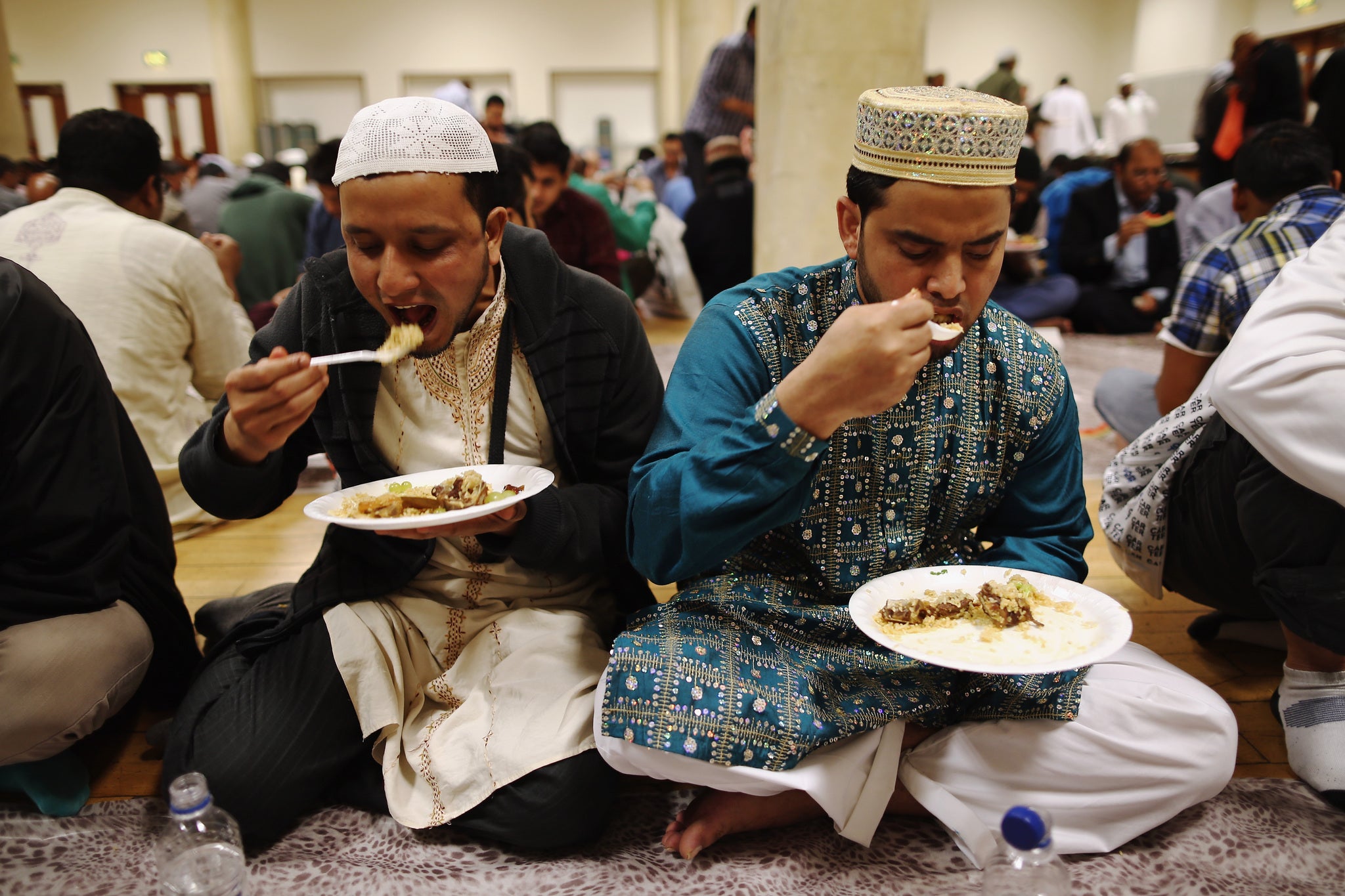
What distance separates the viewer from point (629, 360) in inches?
72.1

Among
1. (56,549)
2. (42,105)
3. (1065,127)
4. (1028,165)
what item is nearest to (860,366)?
(56,549)

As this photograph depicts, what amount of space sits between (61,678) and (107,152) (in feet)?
6.18

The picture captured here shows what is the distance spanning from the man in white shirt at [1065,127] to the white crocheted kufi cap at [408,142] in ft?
34.8

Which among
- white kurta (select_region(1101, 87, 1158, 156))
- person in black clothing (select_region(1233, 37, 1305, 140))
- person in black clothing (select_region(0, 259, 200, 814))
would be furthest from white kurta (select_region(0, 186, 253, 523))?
white kurta (select_region(1101, 87, 1158, 156))

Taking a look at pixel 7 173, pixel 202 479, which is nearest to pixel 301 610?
pixel 202 479

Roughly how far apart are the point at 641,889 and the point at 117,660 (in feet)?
3.49

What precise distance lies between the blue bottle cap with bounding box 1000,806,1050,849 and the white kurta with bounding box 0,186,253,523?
8.41ft

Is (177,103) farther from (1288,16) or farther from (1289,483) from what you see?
(1289,483)

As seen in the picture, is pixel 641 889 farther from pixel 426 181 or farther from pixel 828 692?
pixel 426 181

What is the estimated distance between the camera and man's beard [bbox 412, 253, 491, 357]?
65.3 inches

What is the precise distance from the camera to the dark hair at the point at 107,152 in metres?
2.84

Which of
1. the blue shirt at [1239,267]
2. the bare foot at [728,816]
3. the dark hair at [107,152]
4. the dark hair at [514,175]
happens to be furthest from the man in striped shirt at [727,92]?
the bare foot at [728,816]

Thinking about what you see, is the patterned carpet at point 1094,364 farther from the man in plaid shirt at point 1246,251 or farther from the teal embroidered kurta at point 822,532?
the teal embroidered kurta at point 822,532

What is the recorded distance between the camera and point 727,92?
6770mm
